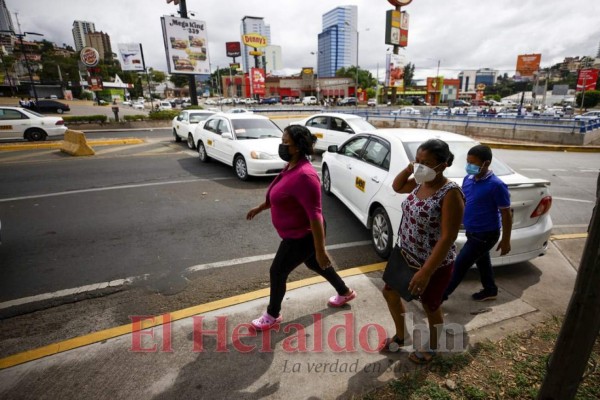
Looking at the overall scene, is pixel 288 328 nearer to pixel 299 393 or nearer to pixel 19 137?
pixel 299 393

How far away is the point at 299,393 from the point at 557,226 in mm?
5681

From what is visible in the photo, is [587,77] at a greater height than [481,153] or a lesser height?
greater

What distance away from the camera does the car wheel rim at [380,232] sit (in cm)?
417

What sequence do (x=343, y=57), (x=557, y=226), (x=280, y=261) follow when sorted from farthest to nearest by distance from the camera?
(x=343, y=57), (x=557, y=226), (x=280, y=261)

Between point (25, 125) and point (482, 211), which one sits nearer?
point (482, 211)

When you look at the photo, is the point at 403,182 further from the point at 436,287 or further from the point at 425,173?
the point at 436,287

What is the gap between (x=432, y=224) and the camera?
2.21 metres

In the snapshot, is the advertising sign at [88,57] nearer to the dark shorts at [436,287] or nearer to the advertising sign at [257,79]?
the advertising sign at [257,79]

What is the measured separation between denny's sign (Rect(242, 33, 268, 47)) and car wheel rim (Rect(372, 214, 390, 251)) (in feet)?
217

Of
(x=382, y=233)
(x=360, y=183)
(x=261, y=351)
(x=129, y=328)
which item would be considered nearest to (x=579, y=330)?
(x=261, y=351)

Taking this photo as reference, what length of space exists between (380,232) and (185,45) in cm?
2755

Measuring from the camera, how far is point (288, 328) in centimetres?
298

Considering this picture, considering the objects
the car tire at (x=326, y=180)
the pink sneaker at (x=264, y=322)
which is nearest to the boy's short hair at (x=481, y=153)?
the pink sneaker at (x=264, y=322)

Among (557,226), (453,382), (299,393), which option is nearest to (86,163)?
(299,393)
